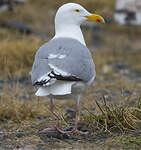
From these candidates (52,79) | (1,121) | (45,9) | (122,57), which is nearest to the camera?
(52,79)

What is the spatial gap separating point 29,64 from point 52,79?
3.57 m

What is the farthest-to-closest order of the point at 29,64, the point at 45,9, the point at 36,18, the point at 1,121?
the point at 45,9, the point at 36,18, the point at 29,64, the point at 1,121

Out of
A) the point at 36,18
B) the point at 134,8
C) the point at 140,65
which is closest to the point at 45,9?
the point at 36,18

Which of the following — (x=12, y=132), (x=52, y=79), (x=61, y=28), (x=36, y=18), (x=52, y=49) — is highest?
(x=36, y=18)

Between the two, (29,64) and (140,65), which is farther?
(140,65)

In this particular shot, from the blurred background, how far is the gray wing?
0.59m

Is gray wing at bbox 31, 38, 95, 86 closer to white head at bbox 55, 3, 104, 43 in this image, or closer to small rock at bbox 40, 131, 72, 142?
white head at bbox 55, 3, 104, 43

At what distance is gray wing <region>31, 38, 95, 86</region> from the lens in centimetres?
274

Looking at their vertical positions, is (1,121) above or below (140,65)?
below

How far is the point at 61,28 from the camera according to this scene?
3.37 meters

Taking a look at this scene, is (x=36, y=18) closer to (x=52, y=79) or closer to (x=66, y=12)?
(x=66, y=12)

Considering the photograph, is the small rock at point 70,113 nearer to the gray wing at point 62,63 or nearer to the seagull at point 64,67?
the seagull at point 64,67

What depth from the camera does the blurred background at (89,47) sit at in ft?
14.0

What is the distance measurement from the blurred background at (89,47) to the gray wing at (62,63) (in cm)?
59
